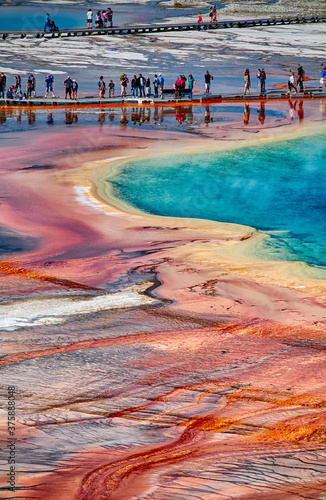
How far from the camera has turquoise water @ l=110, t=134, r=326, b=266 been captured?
1495cm

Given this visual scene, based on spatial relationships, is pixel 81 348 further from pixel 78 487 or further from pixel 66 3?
pixel 66 3

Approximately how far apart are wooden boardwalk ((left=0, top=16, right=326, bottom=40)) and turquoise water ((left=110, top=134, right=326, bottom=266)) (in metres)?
30.9

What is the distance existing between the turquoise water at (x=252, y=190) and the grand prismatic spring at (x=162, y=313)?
9 centimetres

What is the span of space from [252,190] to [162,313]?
943 centimetres

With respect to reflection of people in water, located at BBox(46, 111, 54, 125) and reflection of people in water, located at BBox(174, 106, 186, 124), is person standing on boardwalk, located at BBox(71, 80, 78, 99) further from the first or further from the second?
reflection of people in water, located at BBox(174, 106, 186, 124)

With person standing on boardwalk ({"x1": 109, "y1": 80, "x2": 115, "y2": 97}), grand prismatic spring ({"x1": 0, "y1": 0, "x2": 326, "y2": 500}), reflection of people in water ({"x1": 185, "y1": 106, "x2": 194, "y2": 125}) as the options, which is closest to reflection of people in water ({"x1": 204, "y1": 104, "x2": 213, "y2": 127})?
reflection of people in water ({"x1": 185, "y1": 106, "x2": 194, "y2": 125})

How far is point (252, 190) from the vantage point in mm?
18422

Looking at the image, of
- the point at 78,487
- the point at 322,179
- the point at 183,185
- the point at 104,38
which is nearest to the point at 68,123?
the point at 183,185

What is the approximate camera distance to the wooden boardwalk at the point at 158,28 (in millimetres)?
48000

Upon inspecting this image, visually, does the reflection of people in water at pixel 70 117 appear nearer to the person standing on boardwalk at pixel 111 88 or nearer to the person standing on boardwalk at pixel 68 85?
the person standing on boardwalk at pixel 68 85

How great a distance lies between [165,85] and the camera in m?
33.7

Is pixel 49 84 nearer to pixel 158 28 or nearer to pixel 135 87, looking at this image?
pixel 135 87

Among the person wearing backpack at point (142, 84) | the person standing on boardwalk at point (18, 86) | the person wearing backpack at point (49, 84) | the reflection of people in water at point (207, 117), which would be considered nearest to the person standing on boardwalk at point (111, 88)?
the person wearing backpack at point (142, 84)

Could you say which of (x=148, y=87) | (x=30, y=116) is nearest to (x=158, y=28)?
(x=148, y=87)
